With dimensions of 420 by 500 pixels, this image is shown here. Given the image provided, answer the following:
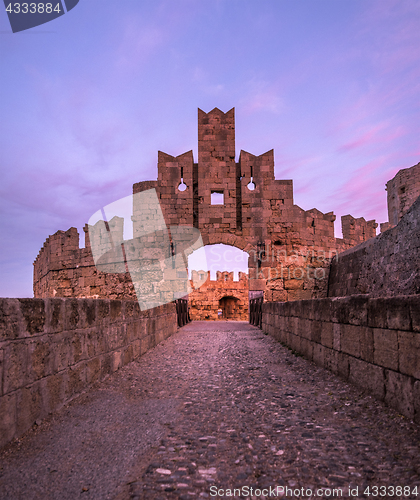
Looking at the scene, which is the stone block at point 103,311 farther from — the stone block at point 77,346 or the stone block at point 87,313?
the stone block at point 77,346

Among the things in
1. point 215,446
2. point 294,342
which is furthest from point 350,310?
point 294,342

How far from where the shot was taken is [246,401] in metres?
3.47

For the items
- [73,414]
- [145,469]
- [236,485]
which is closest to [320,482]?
[236,485]

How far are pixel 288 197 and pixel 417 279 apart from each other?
7762 millimetres

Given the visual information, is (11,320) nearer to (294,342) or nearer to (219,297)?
(294,342)

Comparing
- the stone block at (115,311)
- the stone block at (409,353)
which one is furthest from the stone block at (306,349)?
the stone block at (115,311)

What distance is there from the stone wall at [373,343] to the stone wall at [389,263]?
56.9 inches

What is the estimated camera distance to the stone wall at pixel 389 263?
753 centimetres

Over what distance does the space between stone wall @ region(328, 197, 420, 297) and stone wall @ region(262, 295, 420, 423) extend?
1.44 meters

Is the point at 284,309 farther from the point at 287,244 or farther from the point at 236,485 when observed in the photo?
the point at 287,244

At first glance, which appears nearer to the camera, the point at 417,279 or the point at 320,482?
the point at 320,482

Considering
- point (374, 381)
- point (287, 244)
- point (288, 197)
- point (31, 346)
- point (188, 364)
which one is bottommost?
point (188, 364)

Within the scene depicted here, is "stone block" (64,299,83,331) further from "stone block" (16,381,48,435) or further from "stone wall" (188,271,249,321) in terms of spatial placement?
"stone wall" (188,271,249,321)

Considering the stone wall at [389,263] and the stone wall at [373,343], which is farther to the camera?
the stone wall at [389,263]
